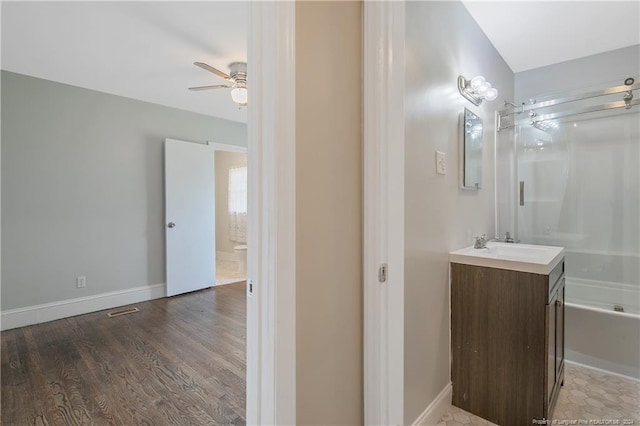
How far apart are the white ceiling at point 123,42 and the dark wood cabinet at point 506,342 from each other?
227 cm

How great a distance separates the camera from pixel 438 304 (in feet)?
5.58

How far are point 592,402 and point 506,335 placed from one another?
0.84 metres

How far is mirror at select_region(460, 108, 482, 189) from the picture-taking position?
196cm

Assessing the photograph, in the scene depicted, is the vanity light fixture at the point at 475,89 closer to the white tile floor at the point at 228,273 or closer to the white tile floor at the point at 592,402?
the white tile floor at the point at 592,402

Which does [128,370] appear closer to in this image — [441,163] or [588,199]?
[441,163]

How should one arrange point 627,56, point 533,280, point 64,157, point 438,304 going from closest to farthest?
point 533,280 < point 438,304 < point 627,56 < point 64,157

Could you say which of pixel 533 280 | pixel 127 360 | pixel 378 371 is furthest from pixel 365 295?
pixel 127 360

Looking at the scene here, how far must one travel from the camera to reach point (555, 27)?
2221mm

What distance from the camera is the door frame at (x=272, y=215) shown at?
84 centimetres

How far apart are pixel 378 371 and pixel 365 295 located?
277 mm

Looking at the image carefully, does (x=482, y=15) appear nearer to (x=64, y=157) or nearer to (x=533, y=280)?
(x=533, y=280)

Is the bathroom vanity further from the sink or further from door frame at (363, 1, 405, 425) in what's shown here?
door frame at (363, 1, 405, 425)

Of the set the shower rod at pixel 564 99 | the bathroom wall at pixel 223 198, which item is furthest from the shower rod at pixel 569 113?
the bathroom wall at pixel 223 198

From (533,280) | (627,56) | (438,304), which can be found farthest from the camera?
(627,56)
